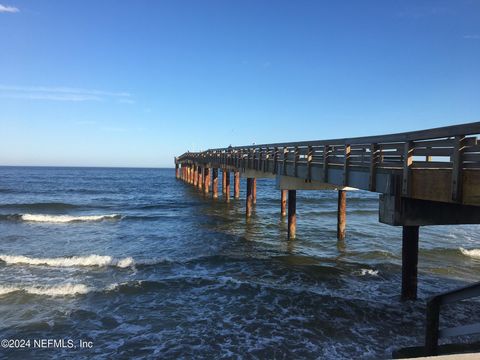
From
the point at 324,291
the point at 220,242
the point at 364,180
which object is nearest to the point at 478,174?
the point at 364,180

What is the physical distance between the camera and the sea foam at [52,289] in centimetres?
1072

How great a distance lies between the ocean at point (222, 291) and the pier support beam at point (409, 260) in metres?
0.30

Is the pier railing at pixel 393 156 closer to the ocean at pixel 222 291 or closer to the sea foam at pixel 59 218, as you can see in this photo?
the ocean at pixel 222 291

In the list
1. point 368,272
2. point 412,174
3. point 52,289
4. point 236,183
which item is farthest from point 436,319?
point 236,183

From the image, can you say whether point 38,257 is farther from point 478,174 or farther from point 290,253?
point 478,174

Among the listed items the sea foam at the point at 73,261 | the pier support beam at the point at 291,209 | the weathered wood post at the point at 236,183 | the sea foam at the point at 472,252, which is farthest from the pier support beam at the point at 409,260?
the weathered wood post at the point at 236,183

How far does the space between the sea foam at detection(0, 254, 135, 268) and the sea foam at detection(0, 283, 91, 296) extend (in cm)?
257

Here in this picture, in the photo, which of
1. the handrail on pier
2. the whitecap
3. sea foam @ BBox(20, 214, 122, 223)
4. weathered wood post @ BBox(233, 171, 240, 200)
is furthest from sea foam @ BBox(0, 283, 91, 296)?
weathered wood post @ BBox(233, 171, 240, 200)

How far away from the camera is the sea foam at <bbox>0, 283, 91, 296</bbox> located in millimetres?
10719

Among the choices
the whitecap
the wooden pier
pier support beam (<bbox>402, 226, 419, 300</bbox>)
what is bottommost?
the whitecap

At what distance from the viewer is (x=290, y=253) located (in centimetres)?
1544

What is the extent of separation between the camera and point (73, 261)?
46.9 feet

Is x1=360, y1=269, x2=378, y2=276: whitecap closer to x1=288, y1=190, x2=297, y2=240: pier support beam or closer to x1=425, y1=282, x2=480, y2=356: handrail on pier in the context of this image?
x1=288, y1=190, x2=297, y2=240: pier support beam

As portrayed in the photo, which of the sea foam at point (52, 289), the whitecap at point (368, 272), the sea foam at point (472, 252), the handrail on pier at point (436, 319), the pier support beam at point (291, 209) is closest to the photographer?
the handrail on pier at point (436, 319)
